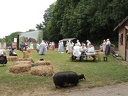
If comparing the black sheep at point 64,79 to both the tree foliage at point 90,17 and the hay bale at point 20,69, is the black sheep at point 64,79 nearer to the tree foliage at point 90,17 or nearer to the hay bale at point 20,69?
the hay bale at point 20,69

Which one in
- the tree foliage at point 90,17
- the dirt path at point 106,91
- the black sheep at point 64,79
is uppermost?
the tree foliage at point 90,17

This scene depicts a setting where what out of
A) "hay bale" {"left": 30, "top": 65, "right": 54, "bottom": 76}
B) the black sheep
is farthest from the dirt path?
"hay bale" {"left": 30, "top": 65, "right": 54, "bottom": 76}

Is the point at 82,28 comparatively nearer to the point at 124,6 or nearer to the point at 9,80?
the point at 124,6

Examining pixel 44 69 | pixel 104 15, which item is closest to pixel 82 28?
pixel 104 15

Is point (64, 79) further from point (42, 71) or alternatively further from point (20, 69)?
point (20, 69)

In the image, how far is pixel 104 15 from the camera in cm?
4528

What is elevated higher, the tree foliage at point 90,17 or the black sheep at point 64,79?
the tree foliage at point 90,17

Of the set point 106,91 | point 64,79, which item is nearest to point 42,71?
point 64,79

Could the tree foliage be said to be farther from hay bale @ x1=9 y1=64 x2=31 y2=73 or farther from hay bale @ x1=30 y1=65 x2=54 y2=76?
hay bale @ x1=30 y1=65 x2=54 y2=76

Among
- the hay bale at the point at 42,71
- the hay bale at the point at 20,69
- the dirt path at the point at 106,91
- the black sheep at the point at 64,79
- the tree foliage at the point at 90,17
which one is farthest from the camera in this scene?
the tree foliage at the point at 90,17

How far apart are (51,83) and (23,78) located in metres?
1.79

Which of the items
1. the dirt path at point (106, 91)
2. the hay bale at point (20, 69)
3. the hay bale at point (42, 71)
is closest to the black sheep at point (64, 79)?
the dirt path at point (106, 91)

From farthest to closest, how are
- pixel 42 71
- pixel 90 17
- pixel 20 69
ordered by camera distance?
pixel 90 17
pixel 20 69
pixel 42 71

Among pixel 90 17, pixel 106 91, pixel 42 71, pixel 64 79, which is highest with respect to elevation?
pixel 90 17
